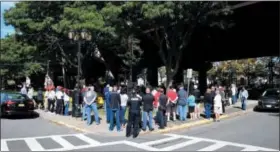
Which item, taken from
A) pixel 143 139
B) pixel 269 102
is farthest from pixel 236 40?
pixel 143 139

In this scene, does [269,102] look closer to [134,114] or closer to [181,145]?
[134,114]

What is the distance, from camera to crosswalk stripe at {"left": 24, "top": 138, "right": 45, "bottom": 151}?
41.0 ft

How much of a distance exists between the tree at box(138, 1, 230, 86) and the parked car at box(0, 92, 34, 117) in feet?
37.8

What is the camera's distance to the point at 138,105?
50.7 ft

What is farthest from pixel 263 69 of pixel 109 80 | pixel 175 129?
pixel 175 129

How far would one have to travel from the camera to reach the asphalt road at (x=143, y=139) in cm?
1309

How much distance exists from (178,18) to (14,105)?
50.9 ft

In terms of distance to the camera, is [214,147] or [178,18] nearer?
[214,147]

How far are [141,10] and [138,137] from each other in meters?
12.3

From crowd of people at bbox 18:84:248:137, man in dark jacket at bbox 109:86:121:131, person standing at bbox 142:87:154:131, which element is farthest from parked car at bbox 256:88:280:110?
man in dark jacket at bbox 109:86:121:131

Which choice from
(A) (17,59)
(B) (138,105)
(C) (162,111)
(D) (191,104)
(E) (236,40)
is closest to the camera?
(B) (138,105)

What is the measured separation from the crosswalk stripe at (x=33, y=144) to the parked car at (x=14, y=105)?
3.29ft

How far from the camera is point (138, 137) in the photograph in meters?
15.7

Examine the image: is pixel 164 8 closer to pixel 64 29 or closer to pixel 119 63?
pixel 64 29
